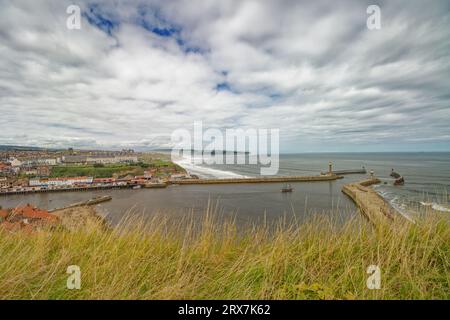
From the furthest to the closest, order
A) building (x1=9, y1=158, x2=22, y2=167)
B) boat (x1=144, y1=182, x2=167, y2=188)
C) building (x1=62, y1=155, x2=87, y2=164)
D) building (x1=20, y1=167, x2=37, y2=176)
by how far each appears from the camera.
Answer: building (x1=62, y1=155, x2=87, y2=164) < building (x1=9, y1=158, x2=22, y2=167) < building (x1=20, y1=167, x2=37, y2=176) < boat (x1=144, y1=182, x2=167, y2=188)

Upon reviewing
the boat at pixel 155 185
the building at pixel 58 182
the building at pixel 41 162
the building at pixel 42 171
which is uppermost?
the building at pixel 41 162

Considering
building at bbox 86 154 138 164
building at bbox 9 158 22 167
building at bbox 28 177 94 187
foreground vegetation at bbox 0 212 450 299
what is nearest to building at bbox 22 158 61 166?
building at bbox 9 158 22 167

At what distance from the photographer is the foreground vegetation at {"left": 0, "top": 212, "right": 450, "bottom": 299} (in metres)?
1.66

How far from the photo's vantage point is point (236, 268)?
205 centimetres

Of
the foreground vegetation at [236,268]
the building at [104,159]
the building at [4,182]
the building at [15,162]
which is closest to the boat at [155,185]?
the building at [4,182]

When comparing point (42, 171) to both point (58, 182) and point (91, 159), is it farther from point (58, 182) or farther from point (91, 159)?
point (91, 159)

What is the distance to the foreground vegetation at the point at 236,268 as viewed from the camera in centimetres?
166

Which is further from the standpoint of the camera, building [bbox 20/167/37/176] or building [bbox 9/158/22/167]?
building [bbox 9/158/22/167]

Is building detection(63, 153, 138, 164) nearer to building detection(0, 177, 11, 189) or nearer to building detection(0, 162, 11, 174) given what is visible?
building detection(0, 162, 11, 174)

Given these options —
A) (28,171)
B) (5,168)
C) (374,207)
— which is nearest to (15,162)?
(5,168)

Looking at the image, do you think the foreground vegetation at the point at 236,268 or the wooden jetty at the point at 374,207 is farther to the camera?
the wooden jetty at the point at 374,207

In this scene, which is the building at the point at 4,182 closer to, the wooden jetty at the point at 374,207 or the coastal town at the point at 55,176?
the coastal town at the point at 55,176

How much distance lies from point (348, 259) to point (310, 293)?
2.22ft
